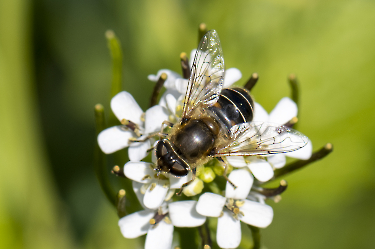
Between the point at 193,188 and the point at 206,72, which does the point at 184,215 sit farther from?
the point at 206,72

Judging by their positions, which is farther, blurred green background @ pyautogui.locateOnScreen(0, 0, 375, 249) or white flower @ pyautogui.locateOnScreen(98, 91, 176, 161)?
blurred green background @ pyautogui.locateOnScreen(0, 0, 375, 249)

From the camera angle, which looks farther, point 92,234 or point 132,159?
point 92,234

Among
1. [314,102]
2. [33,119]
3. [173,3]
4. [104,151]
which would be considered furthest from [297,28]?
[33,119]

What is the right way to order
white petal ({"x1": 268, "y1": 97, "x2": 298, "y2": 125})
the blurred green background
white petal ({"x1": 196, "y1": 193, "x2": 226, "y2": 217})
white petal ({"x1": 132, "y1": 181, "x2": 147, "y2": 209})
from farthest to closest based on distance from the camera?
the blurred green background < white petal ({"x1": 268, "y1": 97, "x2": 298, "y2": 125}) < white petal ({"x1": 132, "y1": 181, "x2": 147, "y2": 209}) < white petal ({"x1": 196, "y1": 193, "x2": 226, "y2": 217})

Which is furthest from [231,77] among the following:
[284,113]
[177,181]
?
[177,181]

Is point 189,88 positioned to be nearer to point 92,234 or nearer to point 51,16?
point 92,234

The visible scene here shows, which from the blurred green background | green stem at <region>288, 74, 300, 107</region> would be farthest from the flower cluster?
the blurred green background

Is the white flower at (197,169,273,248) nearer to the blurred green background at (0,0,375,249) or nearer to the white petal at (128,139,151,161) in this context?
the white petal at (128,139,151,161)
